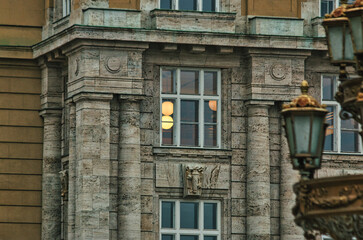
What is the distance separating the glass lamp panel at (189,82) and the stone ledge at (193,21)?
1.21 meters

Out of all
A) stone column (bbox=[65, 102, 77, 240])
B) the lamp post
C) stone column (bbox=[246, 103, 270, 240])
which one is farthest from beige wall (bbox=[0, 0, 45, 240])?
the lamp post

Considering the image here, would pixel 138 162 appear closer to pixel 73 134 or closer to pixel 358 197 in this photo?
pixel 73 134

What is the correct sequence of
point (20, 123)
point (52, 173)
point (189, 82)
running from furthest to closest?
Answer: point (20, 123)
point (52, 173)
point (189, 82)

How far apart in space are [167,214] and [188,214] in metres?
0.57

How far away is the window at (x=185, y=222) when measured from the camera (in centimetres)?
3838

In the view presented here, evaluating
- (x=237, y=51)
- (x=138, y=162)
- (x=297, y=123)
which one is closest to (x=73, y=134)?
(x=138, y=162)

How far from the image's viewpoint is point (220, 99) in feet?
128

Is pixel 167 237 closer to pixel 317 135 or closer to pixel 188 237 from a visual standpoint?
pixel 188 237

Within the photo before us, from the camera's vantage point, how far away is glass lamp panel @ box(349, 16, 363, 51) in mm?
16391

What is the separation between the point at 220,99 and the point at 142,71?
2.35 m

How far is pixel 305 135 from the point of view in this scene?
16.8m

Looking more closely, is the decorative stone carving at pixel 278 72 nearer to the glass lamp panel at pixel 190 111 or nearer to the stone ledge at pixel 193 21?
the stone ledge at pixel 193 21

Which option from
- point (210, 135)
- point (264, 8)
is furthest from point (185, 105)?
point (264, 8)

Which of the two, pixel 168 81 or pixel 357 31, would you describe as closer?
pixel 357 31
